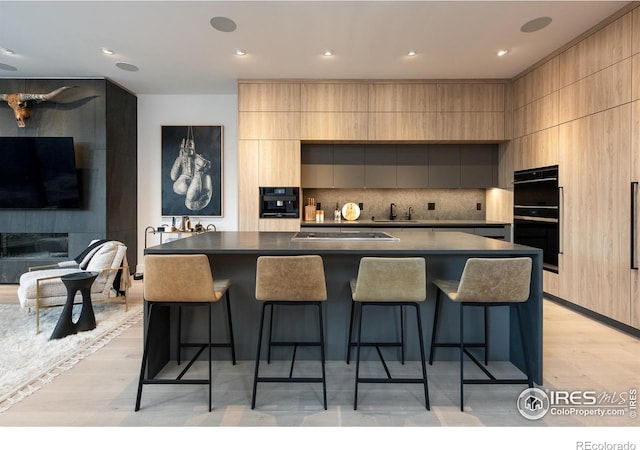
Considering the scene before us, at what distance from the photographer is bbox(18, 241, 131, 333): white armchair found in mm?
3357

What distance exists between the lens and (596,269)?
349 cm

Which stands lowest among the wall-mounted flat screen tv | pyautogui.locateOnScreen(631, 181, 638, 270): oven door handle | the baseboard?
the baseboard

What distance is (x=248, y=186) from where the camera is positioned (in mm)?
4883

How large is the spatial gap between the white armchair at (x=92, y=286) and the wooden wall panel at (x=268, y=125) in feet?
7.27

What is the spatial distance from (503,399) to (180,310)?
7.34ft

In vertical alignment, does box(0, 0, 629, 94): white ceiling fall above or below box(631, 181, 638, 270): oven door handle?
above

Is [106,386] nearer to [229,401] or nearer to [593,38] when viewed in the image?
[229,401]

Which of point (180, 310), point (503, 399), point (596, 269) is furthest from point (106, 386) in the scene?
point (596, 269)

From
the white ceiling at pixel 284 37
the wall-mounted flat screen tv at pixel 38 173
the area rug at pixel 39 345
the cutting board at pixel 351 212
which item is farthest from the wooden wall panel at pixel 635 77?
the wall-mounted flat screen tv at pixel 38 173

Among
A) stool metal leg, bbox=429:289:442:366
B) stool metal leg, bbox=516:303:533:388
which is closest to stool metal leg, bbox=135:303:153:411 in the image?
stool metal leg, bbox=429:289:442:366

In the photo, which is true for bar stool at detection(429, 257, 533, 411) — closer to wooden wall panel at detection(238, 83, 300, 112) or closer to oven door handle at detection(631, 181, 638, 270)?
oven door handle at detection(631, 181, 638, 270)

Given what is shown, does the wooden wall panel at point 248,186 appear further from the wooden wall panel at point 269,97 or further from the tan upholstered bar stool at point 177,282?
the tan upholstered bar stool at point 177,282

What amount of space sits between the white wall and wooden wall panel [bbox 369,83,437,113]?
7.72 ft

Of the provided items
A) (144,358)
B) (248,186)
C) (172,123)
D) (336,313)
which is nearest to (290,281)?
(336,313)
